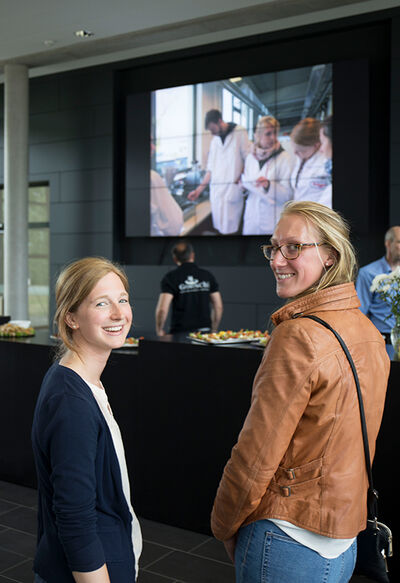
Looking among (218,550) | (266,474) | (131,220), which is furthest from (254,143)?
(266,474)

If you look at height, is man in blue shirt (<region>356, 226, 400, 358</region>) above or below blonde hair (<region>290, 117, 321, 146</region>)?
below

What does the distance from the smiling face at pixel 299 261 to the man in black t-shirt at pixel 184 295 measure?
362 cm

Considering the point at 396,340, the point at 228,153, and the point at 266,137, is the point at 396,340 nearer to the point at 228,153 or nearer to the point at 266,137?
the point at 266,137

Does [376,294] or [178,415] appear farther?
[376,294]

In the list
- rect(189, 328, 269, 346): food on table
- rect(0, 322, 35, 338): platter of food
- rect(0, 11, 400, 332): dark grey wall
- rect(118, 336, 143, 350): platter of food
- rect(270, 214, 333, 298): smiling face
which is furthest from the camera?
rect(0, 11, 400, 332): dark grey wall

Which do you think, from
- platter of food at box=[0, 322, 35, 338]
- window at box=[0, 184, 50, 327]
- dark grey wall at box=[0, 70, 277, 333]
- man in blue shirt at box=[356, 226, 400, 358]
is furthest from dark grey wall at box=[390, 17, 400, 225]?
window at box=[0, 184, 50, 327]

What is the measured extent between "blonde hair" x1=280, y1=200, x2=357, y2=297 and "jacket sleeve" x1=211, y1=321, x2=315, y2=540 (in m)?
0.17

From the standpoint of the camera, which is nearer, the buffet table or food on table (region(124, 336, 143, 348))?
the buffet table

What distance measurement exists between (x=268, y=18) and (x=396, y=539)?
5.89 metres

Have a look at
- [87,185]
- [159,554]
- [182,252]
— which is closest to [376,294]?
[182,252]

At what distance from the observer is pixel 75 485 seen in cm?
123

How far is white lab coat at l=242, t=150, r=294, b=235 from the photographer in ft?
23.7

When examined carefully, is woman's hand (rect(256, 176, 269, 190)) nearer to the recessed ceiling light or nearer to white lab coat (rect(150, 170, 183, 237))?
white lab coat (rect(150, 170, 183, 237))

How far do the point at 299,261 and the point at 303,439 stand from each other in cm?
40
